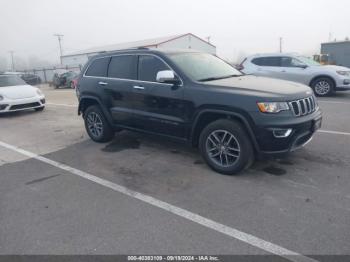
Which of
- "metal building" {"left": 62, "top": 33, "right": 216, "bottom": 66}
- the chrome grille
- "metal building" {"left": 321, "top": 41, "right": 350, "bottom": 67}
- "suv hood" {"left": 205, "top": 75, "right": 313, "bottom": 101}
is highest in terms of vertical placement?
"metal building" {"left": 62, "top": 33, "right": 216, "bottom": 66}

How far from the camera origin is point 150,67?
526 centimetres

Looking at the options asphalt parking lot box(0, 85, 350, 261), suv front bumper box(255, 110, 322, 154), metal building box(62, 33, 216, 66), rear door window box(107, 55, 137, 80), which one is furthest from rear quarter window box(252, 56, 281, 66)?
metal building box(62, 33, 216, 66)

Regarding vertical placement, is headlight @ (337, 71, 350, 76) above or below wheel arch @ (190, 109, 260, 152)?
above

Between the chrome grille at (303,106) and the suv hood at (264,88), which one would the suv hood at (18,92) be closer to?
the suv hood at (264,88)

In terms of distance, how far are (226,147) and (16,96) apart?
8.41 meters

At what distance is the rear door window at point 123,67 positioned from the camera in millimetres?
5530

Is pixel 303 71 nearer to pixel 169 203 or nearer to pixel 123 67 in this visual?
pixel 123 67

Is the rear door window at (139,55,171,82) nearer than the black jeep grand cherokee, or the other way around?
the black jeep grand cherokee

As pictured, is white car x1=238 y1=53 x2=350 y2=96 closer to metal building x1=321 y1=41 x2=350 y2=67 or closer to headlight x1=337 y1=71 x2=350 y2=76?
headlight x1=337 y1=71 x2=350 y2=76

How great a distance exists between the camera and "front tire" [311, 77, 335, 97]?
1153 centimetres

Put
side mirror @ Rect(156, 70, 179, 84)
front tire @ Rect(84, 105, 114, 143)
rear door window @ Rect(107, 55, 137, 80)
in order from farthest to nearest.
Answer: front tire @ Rect(84, 105, 114, 143) → rear door window @ Rect(107, 55, 137, 80) → side mirror @ Rect(156, 70, 179, 84)

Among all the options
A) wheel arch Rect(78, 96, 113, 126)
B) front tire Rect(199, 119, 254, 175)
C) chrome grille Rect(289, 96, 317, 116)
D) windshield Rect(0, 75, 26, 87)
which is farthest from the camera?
windshield Rect(0, 75, 26, 87)

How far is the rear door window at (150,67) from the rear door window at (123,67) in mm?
157

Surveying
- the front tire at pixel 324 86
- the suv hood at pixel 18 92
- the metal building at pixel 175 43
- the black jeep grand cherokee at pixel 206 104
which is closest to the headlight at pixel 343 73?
the front tire at pixel 324 86
